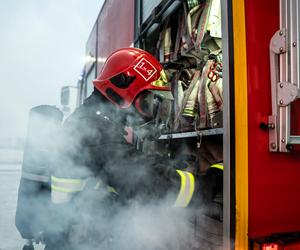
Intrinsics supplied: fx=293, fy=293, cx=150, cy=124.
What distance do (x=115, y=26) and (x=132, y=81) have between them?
2.01 meters

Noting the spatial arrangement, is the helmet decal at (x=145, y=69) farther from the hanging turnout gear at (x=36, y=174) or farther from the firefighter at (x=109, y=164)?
the hanging turnout gear at (x=36, y=174)

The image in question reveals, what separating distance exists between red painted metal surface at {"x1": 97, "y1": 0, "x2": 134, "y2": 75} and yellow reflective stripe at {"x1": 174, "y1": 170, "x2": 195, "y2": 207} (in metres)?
1.85

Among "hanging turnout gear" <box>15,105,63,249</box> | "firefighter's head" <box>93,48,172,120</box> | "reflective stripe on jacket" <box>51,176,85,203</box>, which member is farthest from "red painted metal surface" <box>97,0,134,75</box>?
"reflective stripe on jacket" <box>51,176,85,203</box>

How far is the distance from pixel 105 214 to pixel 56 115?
74 cm

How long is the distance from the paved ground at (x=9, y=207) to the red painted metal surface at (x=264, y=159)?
193cm

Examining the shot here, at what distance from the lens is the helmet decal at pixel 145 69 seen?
1792 millimetres

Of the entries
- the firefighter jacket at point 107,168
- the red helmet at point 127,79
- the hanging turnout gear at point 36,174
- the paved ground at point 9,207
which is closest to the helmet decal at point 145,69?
the red helmet at point 127,79

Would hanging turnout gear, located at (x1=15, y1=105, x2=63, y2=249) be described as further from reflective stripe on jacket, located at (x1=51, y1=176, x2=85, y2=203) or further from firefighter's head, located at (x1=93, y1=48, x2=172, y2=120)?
firefighter's head, located at (x1=93, y1=48, x2=172, y2=120)

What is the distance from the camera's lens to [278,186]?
1.19 m

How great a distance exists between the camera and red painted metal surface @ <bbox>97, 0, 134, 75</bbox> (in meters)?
2.98

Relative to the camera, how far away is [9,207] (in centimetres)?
504

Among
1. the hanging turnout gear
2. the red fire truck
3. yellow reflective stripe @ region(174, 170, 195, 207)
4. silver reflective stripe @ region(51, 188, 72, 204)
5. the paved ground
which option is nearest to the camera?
the red fire truck

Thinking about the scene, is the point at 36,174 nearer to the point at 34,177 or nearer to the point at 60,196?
the point at 34,177

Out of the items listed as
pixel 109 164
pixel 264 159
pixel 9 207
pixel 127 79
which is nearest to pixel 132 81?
pixel 127 79
